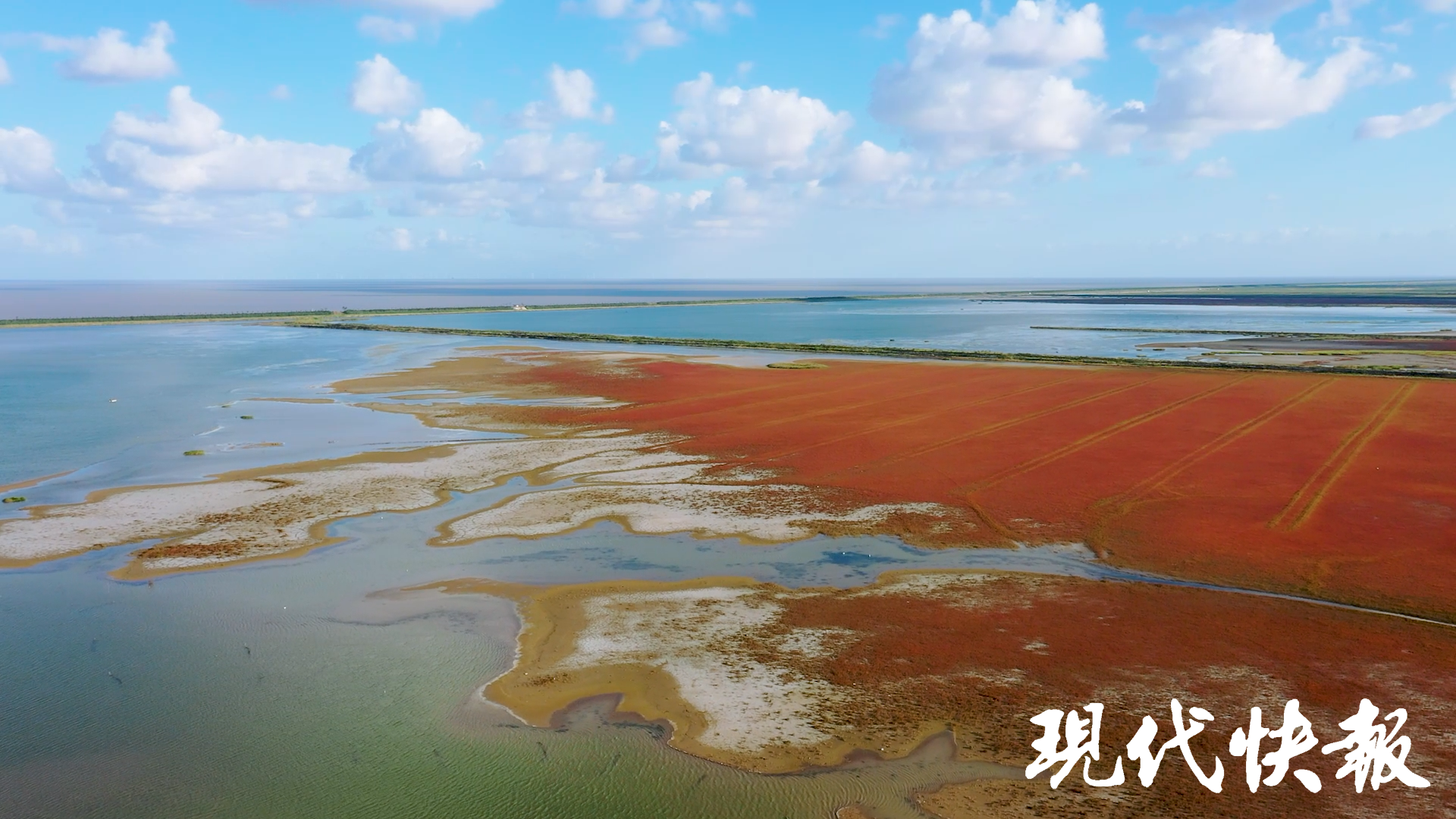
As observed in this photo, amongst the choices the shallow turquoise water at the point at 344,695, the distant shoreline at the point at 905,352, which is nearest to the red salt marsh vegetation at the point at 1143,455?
the distant shoreline at the point at 905,352

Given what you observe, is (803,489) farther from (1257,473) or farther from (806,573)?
(1257,473)

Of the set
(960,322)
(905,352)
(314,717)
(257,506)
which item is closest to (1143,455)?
(314,717)

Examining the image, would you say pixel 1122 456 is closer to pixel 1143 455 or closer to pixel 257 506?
pixel 1143 455

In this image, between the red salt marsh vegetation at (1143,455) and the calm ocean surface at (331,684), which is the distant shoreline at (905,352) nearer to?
the red salt marsh vegetation at (1143,455)

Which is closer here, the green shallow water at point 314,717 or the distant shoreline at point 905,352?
the green shallow water at point 314,717

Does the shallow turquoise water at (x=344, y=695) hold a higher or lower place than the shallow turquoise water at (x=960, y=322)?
lower

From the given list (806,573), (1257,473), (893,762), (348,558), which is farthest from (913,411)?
(893,762)
